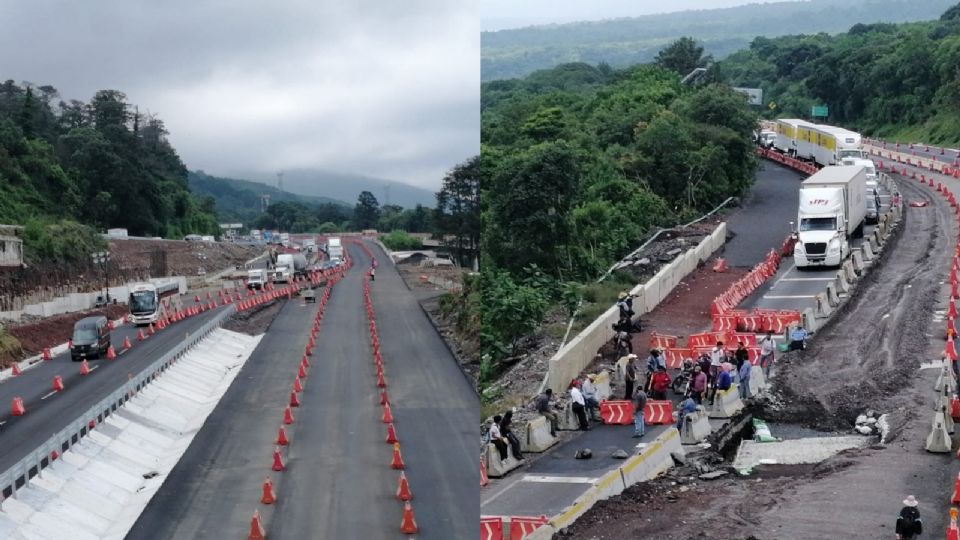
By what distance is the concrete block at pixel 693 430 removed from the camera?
88.7ft

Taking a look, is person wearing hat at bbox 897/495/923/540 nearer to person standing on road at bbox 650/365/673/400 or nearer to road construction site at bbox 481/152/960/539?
road construction site at bbox 481/152/960/539

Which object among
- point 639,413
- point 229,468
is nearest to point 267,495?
point 229,468

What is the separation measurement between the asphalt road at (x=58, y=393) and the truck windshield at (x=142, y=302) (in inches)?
165

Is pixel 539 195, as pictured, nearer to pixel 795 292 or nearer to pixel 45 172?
pixel 795 292

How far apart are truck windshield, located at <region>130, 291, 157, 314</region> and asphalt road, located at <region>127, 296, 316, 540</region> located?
69.3 ft

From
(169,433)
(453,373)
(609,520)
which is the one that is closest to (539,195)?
(453,373)

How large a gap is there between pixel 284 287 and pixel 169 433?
6082cm

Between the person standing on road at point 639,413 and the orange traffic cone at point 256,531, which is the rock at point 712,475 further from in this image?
the orange traffic cone at point 256,531

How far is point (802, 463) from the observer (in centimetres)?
2562

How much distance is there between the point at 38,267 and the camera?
75.4 meters

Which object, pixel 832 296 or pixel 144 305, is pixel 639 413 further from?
pixel 144 305

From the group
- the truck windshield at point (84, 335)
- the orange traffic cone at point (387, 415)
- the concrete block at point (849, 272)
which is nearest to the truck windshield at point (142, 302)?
the truck windshield at point (84, 335)

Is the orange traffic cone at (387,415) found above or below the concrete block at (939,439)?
below

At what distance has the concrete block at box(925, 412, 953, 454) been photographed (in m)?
24.5
